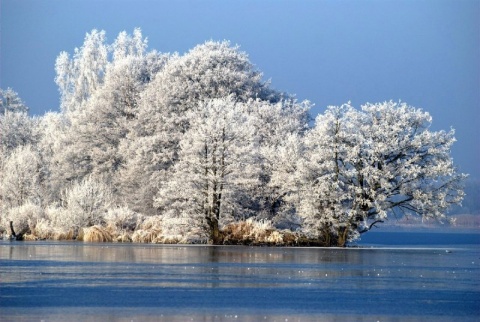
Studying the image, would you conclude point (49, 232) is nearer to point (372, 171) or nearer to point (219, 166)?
point (219, 166)

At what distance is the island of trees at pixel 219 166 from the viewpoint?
5359 centimetres

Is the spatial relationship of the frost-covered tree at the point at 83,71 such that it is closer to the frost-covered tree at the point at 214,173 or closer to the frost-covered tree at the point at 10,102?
A: the frost-covered tree at the point at 10,102

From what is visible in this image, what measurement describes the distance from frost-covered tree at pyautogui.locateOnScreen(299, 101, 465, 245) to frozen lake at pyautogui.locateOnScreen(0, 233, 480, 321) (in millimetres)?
13431

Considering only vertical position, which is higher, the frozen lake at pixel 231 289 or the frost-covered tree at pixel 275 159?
the frost-covered tree at pixel 275 159

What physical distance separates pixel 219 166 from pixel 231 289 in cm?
3162

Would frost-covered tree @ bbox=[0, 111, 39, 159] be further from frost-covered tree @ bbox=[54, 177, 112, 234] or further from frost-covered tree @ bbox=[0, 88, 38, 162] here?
frost-covered tree @ bbox=[54, 177, 112, 234]

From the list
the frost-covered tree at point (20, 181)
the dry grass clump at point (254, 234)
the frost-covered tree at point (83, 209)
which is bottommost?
the dry grass clump at point (254, 234)

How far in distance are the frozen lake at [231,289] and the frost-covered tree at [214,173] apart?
15575 millimetres

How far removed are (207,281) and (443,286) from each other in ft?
22.4

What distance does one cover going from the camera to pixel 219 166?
55.8m

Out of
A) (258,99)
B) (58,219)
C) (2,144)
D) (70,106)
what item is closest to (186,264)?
(58,219)

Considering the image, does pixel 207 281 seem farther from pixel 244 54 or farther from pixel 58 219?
pixel 244 54

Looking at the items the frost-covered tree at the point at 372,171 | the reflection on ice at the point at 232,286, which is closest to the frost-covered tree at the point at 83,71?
the frost-covered tree at the point at 372,171

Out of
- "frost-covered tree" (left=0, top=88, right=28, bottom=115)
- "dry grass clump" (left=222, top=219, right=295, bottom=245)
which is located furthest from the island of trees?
"frost-covered tree" (left=0, top=88, right=28, bottom=115)
